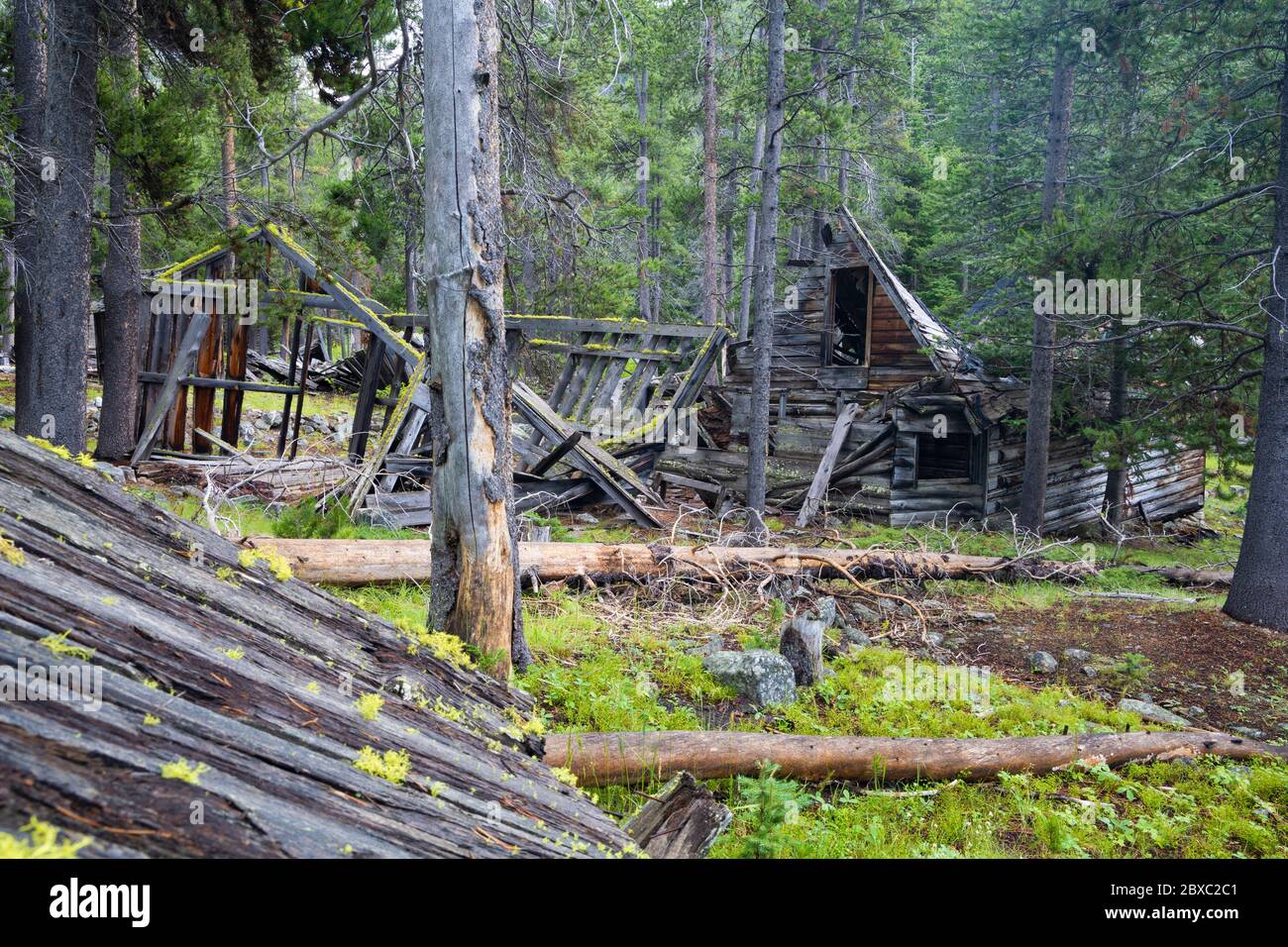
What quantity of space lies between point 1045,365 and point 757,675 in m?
12.2

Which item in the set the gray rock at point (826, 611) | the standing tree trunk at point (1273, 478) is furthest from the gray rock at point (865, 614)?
the standing tree trunk at point (1273, 478)

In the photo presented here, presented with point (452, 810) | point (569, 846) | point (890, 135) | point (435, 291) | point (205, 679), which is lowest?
point (569, 846)

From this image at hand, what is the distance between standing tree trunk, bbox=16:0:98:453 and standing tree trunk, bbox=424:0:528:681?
698 cm

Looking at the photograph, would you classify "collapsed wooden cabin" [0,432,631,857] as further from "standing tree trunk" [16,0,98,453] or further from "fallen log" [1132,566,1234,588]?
"fallen log" [1132,566,1234,588]

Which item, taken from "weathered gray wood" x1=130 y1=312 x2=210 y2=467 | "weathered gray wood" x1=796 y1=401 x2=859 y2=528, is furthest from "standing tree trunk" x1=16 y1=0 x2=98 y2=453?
"weathered gray wood" x1=796 y1=401 x2=859 y2=528

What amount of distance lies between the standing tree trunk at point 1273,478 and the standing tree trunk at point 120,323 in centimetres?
1503

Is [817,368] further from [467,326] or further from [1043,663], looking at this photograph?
[467,326]

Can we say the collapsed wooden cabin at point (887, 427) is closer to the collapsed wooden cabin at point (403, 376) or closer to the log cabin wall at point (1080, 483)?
the log cabin wall at point (1080, 483)

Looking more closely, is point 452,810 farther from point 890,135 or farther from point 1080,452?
point 890,135

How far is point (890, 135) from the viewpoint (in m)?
27.3

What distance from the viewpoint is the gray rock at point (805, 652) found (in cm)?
701

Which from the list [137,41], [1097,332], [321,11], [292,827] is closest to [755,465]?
[1097,332]

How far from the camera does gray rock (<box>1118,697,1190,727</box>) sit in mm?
6867
